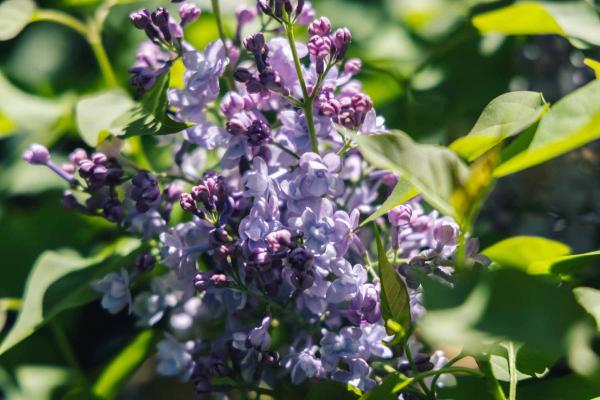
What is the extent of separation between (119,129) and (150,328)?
36 centimetres

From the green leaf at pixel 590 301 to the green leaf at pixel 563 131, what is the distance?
10 cm

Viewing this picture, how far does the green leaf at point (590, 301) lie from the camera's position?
1.79 ft

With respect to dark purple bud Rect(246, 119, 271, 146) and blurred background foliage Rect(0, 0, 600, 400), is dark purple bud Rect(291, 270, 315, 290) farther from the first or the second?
blurred background foliage Rect(0, 0, 600, 400)

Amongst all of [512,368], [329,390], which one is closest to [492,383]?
[512,368]

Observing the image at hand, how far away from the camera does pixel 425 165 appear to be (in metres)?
0.50

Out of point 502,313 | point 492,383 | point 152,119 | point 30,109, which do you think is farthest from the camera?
point 30,109

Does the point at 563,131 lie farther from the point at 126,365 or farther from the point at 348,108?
the point at 126,365

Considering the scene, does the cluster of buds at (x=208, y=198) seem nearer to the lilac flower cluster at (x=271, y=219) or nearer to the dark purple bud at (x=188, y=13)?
the lilac flower cluster at (x=271, y=219)

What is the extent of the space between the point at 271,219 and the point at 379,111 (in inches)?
15.0

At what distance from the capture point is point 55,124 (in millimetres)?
1120

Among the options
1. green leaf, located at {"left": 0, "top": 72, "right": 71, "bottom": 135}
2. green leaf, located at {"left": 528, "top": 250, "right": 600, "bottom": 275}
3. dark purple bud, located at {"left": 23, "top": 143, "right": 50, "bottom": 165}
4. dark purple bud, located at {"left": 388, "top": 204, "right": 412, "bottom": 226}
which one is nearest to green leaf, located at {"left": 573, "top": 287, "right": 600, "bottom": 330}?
green leaf, located at {"left": 528, "top": 250, "right": 600, "bottom": 275}

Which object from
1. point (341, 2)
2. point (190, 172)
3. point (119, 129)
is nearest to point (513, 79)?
point (341, 2)

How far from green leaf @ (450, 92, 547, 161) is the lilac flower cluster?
98mm

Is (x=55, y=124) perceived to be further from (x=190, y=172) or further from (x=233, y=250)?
(x=233, y=250)
